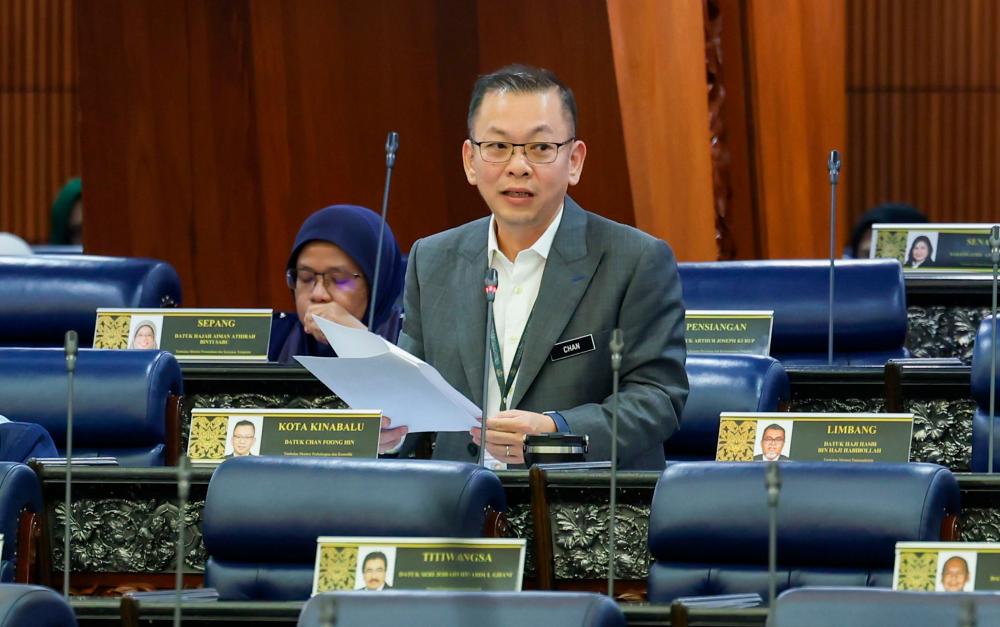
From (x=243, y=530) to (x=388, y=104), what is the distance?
11.2 ft

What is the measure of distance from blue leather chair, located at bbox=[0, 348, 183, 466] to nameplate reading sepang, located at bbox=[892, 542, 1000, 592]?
1.90 metres

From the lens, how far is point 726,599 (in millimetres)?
2477

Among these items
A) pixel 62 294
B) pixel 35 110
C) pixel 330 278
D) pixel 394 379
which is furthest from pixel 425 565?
pixel 35 110

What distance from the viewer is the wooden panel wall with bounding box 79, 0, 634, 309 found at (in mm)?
5988

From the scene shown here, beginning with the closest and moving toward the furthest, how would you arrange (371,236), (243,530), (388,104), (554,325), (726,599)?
(726,599)
(243,530)
(554,325)
(371,236)
(388,104)

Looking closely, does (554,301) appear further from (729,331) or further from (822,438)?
(729,331)

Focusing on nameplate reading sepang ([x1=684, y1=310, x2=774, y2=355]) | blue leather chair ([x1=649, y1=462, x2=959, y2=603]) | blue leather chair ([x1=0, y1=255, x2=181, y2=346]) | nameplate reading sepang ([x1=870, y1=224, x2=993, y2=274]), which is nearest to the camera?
blue leather chair ([x1=649, y1=462, x2=959, y2=603])

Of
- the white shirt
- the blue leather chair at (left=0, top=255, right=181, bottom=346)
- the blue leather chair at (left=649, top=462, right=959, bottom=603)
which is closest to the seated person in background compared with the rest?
the blue leather chair at (left=0, top=255, right=181, bottom=346)

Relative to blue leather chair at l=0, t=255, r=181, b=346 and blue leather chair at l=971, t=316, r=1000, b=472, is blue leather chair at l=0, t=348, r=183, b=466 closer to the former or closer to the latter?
blue leather chair at l=0, t=255, r=181, b=346

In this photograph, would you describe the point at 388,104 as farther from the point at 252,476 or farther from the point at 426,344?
the point at 252,476

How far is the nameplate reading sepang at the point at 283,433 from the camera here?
3270 millimetres

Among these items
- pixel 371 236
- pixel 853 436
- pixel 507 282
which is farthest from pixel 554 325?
pixel 371 236

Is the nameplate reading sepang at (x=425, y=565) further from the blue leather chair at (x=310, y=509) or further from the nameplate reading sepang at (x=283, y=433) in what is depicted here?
the nameplate reading sepang at (x=283, y=433)

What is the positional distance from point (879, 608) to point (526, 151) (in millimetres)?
1307
